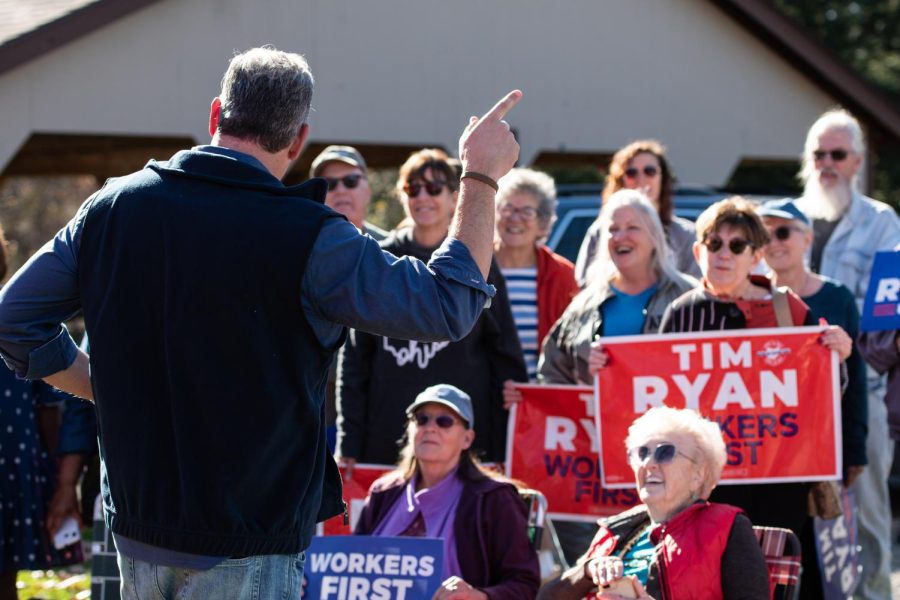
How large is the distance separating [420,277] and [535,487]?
3.79 metres

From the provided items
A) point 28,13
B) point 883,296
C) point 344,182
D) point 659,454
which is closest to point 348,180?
point 344,182

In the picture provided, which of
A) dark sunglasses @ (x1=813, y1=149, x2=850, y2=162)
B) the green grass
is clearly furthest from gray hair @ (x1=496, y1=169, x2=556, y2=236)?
the green grass

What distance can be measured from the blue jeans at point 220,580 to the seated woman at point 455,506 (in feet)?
7.13

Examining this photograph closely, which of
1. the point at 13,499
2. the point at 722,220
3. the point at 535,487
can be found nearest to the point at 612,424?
the point at 535,487

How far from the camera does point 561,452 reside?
6.46 meters

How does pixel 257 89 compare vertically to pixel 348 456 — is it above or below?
above

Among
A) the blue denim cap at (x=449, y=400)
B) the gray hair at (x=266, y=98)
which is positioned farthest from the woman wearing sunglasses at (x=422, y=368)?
the gray hair at (x=266, y=98)

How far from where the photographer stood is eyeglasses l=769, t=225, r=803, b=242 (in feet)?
20.3

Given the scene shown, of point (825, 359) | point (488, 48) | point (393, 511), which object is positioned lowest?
point (393, 511)

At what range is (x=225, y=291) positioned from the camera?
9.14ft

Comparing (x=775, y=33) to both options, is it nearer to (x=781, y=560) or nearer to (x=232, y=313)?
(x=781, y=560)

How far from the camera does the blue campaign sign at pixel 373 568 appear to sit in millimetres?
5141

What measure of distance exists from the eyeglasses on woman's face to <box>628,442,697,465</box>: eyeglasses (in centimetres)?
114

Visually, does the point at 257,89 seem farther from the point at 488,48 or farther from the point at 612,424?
the point at 488,48
